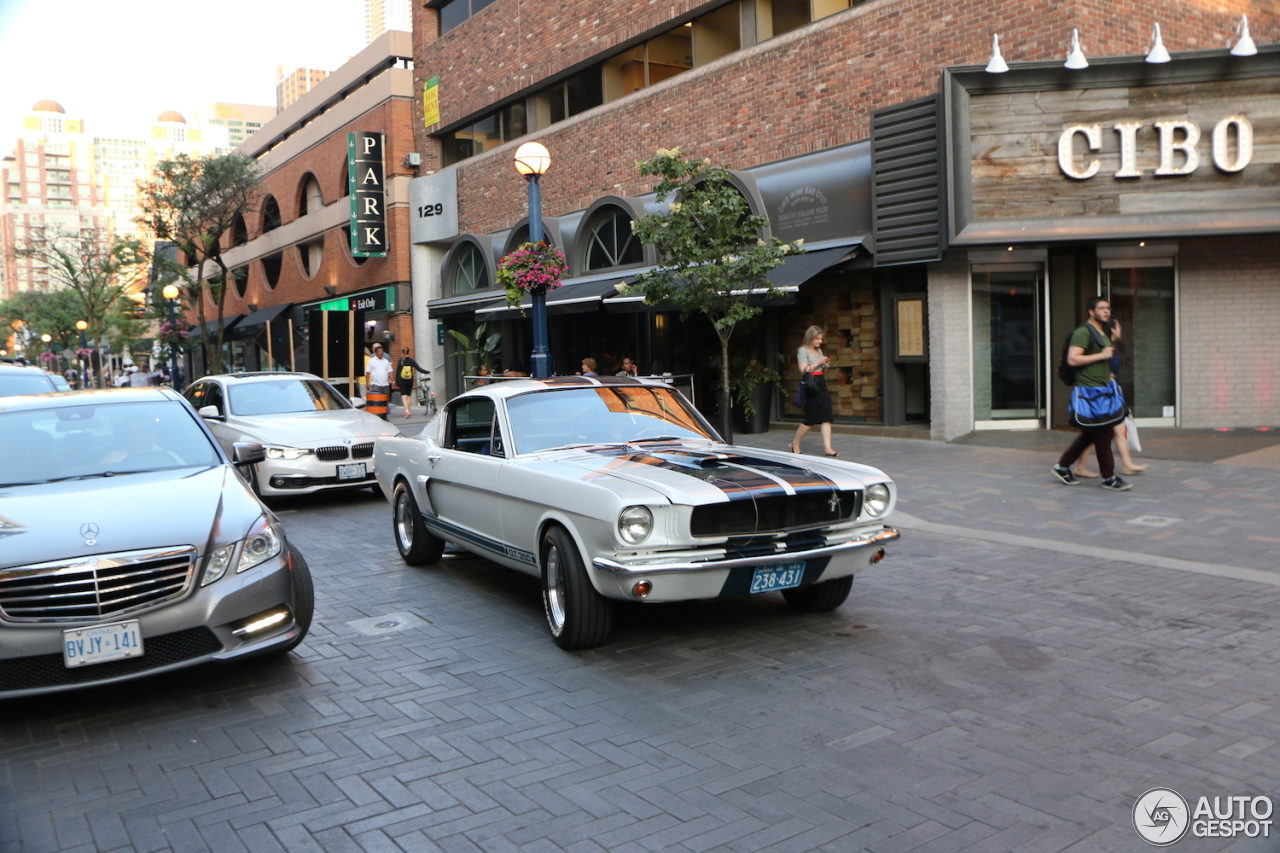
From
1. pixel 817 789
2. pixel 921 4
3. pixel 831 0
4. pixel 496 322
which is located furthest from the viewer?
pixel 496 322

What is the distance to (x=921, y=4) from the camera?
14875 millimetres

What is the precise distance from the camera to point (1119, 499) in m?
9.71

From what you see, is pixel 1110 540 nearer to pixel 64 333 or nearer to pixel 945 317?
pixel 945 317

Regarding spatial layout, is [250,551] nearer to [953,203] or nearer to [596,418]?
[596,418]

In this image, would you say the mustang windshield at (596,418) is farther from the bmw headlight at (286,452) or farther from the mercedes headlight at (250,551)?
the bmw headlight at (286,452)

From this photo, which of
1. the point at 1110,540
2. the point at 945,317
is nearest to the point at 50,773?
the point at 1110,540

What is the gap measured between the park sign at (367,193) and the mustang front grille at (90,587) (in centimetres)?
2841

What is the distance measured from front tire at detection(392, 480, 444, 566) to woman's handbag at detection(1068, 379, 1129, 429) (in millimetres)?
6312

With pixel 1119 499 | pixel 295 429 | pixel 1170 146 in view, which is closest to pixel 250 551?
pixel 295 429

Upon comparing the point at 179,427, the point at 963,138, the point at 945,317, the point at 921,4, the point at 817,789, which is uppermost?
the point at 921,4

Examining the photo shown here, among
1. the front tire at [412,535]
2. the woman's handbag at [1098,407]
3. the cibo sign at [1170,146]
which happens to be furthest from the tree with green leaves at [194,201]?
the woman's handbag at [1098,407]

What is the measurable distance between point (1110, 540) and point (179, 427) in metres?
6.91

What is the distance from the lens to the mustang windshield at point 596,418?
642cm

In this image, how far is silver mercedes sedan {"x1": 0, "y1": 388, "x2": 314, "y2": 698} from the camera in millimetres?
4406
